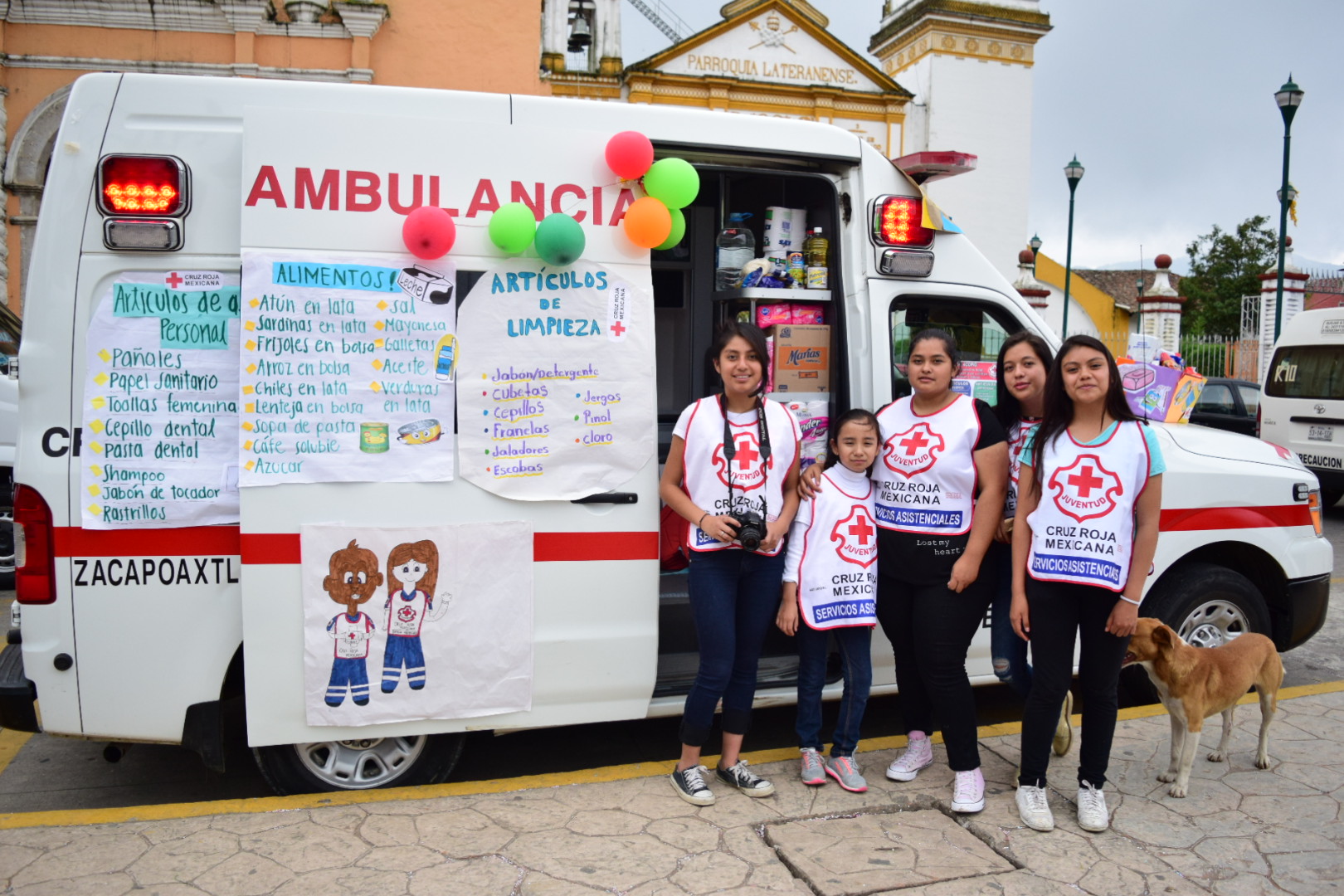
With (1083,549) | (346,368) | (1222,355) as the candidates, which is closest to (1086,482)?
(1083,549)

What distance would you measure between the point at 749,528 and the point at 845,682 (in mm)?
850

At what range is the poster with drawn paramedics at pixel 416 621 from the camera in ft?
11.3

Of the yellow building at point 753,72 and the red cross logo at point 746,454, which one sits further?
the yellow building at point 753,72

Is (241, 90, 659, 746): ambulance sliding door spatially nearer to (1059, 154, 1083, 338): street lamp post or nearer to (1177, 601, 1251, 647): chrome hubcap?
(1177, 601, 1251, 647): chrome hubcap

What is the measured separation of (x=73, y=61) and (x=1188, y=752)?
48.1 feet

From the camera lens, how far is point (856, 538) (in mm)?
3693

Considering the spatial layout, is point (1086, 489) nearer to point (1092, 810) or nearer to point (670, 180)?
point (1092, 810)

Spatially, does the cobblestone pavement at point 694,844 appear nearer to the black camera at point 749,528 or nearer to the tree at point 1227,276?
the black camera at point 749,528

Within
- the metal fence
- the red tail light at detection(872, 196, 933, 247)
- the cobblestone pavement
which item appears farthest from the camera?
the metal fence

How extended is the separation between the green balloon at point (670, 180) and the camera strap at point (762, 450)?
2.73 ft

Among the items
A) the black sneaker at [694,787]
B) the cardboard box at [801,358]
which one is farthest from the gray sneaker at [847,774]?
the cardboard box at [801,358]

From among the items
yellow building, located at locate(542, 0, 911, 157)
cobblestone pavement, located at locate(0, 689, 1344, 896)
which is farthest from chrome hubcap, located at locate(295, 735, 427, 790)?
yellow building, located at locate(542, 0, 911, 157)

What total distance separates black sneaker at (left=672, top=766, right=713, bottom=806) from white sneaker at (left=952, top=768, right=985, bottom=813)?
0.92m

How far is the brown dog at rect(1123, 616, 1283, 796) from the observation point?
3730 mm
